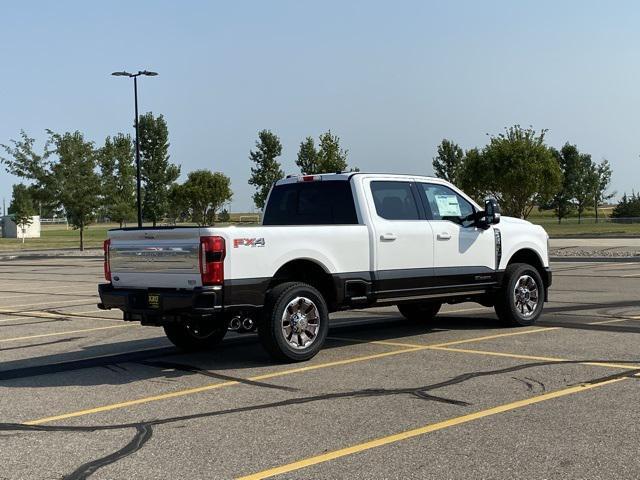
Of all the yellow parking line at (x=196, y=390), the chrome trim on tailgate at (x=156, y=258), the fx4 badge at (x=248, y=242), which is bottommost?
the yellow parking line at (x=196, y=390)

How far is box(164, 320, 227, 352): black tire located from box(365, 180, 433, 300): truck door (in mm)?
2009

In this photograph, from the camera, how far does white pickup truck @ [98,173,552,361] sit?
26.2 ft

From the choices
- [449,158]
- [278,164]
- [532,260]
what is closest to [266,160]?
[278,164]

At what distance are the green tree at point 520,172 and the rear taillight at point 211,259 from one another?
33.5 m

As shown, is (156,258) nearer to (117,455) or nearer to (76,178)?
(117,455)

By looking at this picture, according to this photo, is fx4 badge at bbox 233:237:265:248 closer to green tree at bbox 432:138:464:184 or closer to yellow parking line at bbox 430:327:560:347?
yellow parking line at bbox 430:327:560:347

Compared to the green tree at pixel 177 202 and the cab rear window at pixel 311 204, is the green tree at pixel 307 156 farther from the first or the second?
the cab rear window at pixel 311 204

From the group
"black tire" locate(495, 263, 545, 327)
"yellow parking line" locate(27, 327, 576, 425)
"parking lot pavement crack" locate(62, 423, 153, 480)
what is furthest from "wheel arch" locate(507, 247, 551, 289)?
"parking lot pavement crack" locate(62, 423, 153, 480)

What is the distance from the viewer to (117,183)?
47.4 m

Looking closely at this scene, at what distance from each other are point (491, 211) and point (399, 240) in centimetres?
155

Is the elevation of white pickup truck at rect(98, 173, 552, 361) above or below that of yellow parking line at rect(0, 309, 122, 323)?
above

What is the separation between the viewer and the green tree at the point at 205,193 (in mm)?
62781

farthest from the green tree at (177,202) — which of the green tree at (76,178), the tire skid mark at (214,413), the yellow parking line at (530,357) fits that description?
the tire skid mark at (214,413)

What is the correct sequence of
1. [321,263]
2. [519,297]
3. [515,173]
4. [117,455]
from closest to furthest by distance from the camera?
[117,455]
[321,263]
[519,297]
[515,173]
